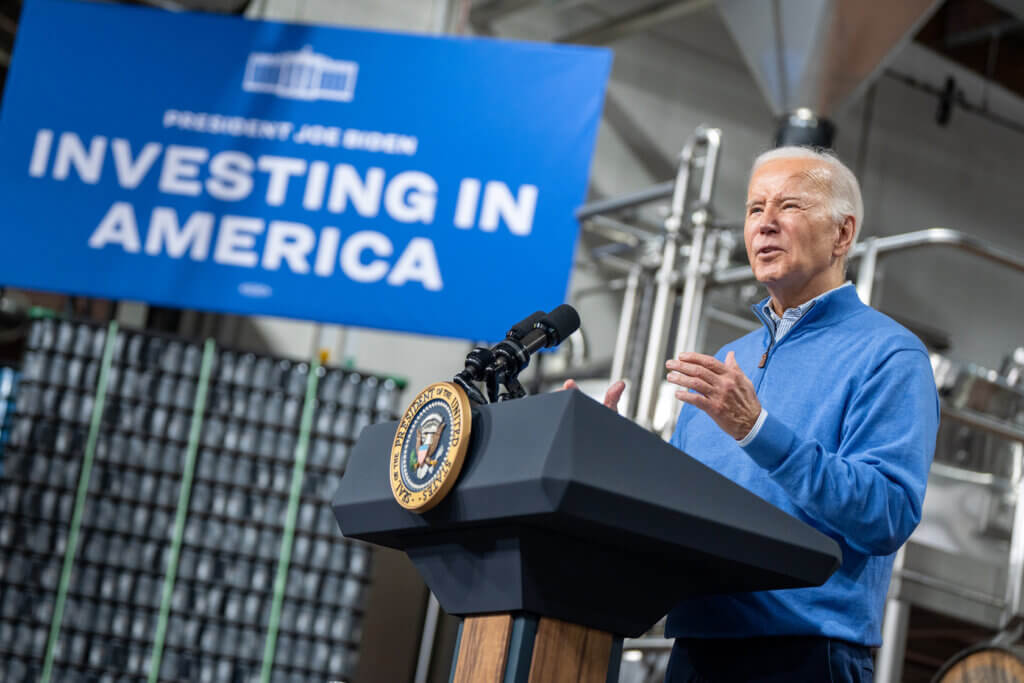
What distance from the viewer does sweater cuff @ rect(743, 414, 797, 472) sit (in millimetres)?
1210

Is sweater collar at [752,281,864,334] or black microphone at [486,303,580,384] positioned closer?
black microphone at [486,303,580,384]

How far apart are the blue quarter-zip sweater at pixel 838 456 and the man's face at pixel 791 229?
1.9 inches

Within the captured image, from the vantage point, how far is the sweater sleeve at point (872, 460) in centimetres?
122

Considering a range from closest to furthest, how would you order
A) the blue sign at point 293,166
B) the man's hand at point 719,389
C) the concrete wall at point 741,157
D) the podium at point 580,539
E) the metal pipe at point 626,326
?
the podium at point 580,539 < the man's hand at point 719,389 < the blue sign at point 293,166 < the metal pipe at point 626,326 < the concrete wall at point 741,157

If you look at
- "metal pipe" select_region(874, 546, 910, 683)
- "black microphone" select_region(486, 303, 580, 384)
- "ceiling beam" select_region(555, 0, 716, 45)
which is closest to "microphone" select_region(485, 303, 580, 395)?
"black microphone" select_region(486, 303, 580, 384)

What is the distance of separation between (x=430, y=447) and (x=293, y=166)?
3.50 meters

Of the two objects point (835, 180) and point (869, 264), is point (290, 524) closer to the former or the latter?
point (869, 264)

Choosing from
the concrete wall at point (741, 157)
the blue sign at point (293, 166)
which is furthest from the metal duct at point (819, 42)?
the concrete wall at point (741, 157)

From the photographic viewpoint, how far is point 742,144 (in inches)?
291

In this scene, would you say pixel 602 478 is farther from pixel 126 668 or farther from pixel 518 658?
pixel 126 668

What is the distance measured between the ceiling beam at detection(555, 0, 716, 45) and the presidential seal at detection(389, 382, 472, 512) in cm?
557

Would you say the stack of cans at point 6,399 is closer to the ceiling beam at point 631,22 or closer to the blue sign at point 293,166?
the blue sign at point 293,166

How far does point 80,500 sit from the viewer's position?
4578 mm

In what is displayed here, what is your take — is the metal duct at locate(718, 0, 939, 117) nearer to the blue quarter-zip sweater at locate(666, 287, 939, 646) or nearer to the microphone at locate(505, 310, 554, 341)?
the blue quarter-zip sweater at locate(666, 287, 939, 646)
